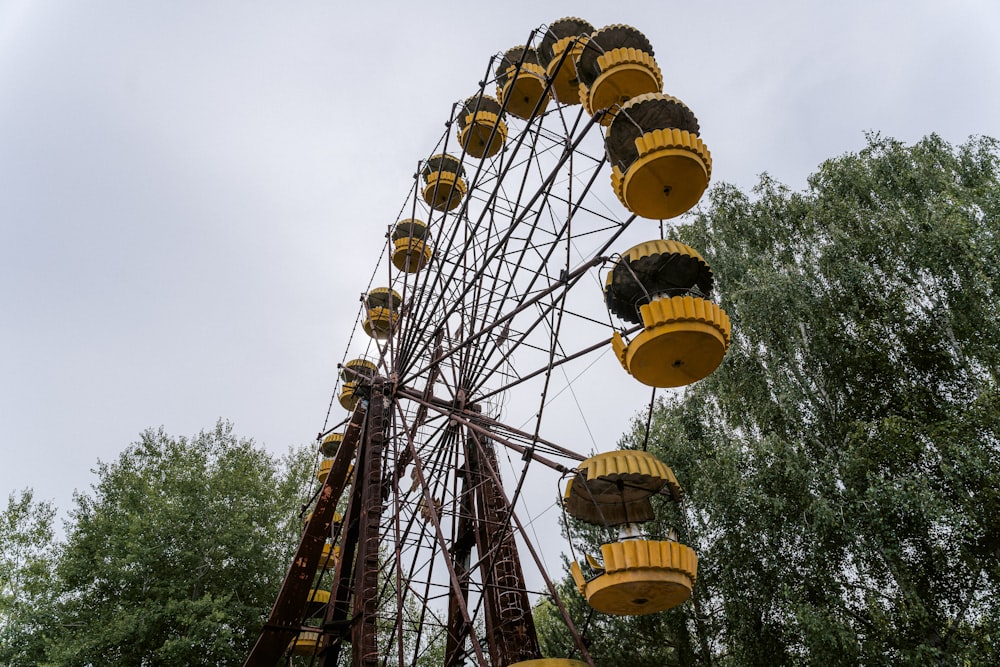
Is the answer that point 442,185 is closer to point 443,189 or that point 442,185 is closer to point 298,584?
point 443,189

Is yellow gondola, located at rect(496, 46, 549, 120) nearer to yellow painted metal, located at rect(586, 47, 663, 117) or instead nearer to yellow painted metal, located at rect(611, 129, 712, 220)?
yellow painted metal, located at rect(586, 47, 663, 117)

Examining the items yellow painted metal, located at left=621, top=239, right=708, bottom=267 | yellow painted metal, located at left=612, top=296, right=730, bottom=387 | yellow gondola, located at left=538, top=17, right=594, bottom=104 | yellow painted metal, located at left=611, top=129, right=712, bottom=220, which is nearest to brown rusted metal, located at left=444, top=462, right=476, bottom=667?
yellow painted metal, located at left=612, top=296, right=730, bottom=387

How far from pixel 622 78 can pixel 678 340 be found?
452 cm

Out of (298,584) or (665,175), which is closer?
(665,175)

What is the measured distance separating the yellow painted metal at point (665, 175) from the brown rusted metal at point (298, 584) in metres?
8.04

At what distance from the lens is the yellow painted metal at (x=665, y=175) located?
8.05 metres

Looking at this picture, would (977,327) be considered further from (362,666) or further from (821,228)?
(362,666)

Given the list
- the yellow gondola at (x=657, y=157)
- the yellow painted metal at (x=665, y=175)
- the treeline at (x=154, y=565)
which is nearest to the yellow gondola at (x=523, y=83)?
the yellow gondola at (x=657, y=157)

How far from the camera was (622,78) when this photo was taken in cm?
971

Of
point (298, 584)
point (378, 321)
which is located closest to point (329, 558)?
point (298, 584)

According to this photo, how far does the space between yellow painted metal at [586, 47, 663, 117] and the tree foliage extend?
23.6 feet

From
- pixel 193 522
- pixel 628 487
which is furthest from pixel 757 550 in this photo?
pixel 193 522

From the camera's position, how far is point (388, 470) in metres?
13.3

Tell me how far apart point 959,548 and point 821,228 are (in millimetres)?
8143
